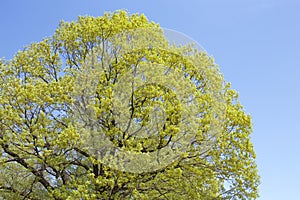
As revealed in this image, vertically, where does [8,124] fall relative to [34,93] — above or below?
below

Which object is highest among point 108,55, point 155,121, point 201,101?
point 108,55

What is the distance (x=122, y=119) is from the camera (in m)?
14.7

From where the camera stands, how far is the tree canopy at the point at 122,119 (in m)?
14.5

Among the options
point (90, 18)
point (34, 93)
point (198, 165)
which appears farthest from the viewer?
point (90, 18)

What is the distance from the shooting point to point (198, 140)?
14875 mm

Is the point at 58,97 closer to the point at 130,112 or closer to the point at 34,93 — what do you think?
the point at 34,93

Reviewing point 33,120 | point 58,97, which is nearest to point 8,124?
point 33,120

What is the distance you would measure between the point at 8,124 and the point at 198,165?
747cm

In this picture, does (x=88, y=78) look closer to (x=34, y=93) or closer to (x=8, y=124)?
(x=34, y=93)

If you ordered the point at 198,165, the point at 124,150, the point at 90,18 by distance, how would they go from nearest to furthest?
the point at 124,150 → the point at 198,165 → the point at 90,18

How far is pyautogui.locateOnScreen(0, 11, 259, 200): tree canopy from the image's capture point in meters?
14.5

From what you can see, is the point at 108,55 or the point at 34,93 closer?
the point at 34,93

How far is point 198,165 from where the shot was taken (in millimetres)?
16172

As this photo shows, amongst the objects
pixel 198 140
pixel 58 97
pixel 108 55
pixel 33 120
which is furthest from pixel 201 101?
pixel 33 120
